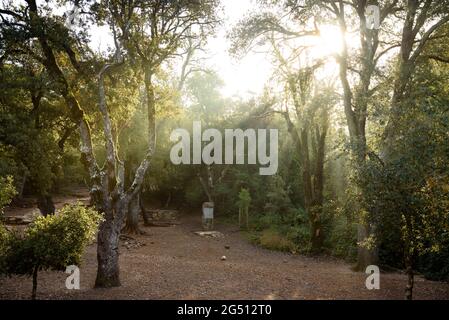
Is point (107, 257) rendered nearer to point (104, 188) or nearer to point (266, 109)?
point (104, 188)

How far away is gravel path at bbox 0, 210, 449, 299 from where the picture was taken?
10.8 m

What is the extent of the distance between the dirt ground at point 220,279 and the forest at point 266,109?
0.26 ft

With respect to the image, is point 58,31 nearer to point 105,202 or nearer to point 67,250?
point 105,202

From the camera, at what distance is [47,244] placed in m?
9.12

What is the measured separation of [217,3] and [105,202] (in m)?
8.88

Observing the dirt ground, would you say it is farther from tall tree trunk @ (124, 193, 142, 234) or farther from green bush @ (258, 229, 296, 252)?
tall tree trunk @ (124, 193, 142, 234)

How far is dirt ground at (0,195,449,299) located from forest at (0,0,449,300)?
79 mm

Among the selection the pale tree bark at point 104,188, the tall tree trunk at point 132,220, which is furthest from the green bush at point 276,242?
the pale tree bark at point 104,188

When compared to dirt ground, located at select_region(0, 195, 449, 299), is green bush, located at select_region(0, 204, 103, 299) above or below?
above

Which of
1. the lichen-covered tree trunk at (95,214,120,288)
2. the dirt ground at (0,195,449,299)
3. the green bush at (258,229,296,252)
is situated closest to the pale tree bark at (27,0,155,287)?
the lichen-covered tree trunk at (95,214,120,288)

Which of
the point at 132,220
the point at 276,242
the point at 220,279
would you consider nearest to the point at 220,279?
the point at 220,279

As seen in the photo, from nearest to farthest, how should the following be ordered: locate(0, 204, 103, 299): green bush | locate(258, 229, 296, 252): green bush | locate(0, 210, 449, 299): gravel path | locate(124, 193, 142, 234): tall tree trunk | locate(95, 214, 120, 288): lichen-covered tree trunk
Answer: locate(0, 204, 103, 299): green bush → locate(0, 210, 449, 299): gravel path → locate(95, 214, 120, 288): lichen-covered tree trunk → locate(258, 229, 296, 252): green bush → locate(124, 193, 142, 234): tall tree trunk
